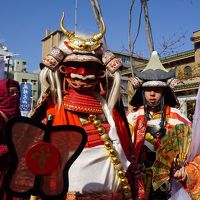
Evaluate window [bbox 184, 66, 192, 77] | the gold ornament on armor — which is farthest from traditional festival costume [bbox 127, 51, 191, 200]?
window [bbox 184, 66, 192, 77]

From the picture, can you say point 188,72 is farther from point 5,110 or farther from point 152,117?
point 5,110

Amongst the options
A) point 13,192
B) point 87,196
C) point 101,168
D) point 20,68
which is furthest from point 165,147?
point 20,68

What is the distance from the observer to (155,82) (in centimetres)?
429

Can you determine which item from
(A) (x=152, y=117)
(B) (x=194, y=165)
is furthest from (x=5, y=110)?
(B) (x=194, y=165)

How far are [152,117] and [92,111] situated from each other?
1.56 m

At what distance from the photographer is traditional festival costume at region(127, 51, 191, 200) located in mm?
3887

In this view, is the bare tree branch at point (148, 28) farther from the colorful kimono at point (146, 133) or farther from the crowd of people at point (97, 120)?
the crowd of people at point (97, 120)

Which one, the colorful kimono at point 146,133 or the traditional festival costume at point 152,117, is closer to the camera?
the colorful kimono at point 146,133

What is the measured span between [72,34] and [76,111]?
0.67 meters

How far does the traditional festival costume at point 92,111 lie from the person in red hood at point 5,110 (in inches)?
33.6

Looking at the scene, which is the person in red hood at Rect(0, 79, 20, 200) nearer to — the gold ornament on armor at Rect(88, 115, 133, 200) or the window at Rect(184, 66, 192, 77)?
the gold ornament on armor at Rect(88, 115, 133, 200)

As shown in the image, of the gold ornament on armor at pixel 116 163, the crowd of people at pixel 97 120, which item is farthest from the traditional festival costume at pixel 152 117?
the gold ornament on armor at pixel 116 163

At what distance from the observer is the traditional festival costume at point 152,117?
389cm

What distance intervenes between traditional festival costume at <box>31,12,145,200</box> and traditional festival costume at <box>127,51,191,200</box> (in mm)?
842
